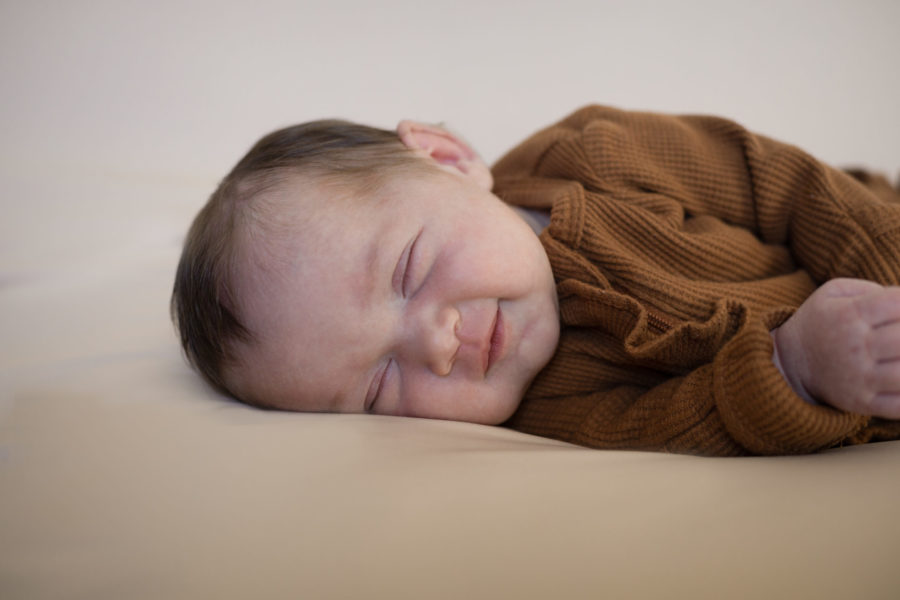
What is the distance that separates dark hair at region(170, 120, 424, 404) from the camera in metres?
0.93

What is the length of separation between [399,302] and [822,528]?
23.4 inches

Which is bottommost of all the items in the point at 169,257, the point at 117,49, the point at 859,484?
the point at 169,257

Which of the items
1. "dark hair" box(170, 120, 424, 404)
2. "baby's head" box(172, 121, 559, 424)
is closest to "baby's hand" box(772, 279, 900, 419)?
"baby's head" box(172, 121, 559, 424)

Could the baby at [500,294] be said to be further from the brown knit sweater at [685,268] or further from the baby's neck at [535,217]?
the baby's neck at [535,217]

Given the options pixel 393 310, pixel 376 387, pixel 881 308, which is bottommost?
pixel 376 387

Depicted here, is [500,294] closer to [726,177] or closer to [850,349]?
[850,349]

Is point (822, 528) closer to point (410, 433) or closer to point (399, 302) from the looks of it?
point (410, 433)

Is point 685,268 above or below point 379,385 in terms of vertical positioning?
above

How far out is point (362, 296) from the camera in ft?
2.94

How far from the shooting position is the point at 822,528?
48 cm

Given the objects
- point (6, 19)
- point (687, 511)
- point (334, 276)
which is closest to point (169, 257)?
point (334, 276)

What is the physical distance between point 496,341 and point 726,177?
59 cm

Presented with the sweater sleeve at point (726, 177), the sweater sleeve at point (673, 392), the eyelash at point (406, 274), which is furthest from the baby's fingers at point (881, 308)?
the eyelash at point (406, 274)

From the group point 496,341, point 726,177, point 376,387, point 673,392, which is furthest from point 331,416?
point 726,177
